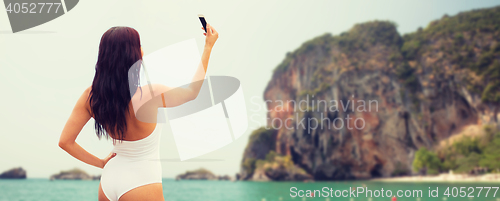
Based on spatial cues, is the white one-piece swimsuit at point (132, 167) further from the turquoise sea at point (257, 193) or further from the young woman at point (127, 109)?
the turquoise sea at point (257, 193)

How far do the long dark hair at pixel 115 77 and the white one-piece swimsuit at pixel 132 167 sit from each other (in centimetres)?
6

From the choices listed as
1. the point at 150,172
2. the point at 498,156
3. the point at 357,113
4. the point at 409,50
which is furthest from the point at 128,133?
the point at 409,50

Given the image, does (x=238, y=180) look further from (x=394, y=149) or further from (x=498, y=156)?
(x=498, y=156)

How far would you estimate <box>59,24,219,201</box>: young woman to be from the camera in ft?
3.80

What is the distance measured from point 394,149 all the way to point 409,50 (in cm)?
1375

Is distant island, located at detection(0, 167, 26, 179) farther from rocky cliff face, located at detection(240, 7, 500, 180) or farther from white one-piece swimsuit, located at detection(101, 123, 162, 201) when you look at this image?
white one-piece swimsuit, located at detection(101, 123, 162, 201)

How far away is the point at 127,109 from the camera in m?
1.18

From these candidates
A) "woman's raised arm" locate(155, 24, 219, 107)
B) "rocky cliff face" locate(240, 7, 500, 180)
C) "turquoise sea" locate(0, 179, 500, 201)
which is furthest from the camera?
"rocky cliff face" locate(240, 7, 500, 180)

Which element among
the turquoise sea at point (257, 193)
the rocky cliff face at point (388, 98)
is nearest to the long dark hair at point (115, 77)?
the turquoise sea at point (257, 193)

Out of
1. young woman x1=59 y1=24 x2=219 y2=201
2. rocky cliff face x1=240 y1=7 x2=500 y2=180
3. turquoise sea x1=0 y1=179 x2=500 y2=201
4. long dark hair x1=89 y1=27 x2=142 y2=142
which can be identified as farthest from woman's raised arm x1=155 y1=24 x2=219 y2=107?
rocky cliff face x1=240 y1=7 x2=500 y2=180

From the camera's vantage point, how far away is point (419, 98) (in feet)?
156

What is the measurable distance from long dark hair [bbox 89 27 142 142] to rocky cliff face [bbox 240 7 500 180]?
157 ft

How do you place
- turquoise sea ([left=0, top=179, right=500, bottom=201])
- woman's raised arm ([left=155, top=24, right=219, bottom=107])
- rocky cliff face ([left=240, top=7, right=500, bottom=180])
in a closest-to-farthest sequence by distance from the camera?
woman's raised arm ([left=155, top=24, right=219, bottom=107])
turquoise sea ([left=0, top=179, right=500, bottom=201])
rocky cliff face ([left=240, top=7, right=500, bottom=180])

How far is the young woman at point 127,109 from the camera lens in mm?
1157
